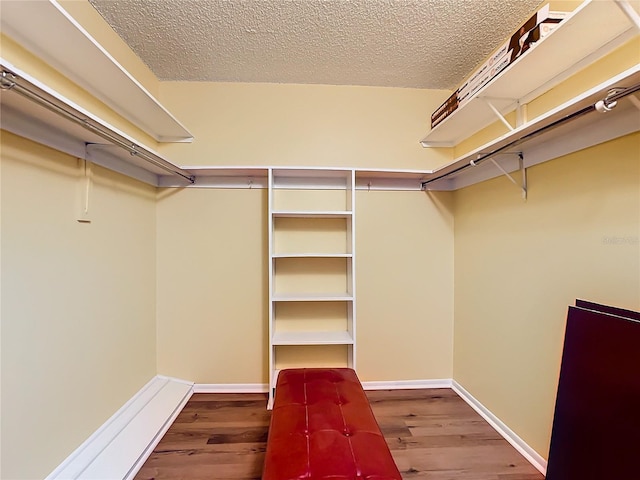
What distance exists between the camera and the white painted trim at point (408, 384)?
2545mm

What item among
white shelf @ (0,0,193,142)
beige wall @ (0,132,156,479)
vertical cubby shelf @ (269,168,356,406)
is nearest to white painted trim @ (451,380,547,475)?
vertical cubby shelf @ (269,168,356,406)

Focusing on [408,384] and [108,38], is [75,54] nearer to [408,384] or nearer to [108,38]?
[108,38]

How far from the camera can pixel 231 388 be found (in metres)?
2.47

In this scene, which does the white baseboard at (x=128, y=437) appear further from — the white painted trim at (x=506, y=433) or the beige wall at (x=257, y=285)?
the white painted trim at (x=506, y=433)

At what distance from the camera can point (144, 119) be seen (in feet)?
7.01

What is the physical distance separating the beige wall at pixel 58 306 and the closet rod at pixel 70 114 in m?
0.26

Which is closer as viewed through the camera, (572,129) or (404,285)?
(572,129)

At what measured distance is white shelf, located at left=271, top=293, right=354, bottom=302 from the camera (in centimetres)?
225

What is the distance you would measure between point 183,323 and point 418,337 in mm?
1971

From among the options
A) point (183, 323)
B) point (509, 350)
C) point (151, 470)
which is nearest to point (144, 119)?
point (183, 323)

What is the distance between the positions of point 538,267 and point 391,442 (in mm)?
1353

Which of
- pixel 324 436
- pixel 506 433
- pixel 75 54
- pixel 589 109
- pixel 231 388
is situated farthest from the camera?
pixel 231 388

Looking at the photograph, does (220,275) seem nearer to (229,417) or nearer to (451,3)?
(229,417)

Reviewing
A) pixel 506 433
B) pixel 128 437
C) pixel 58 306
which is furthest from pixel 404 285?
pixel 58 306
